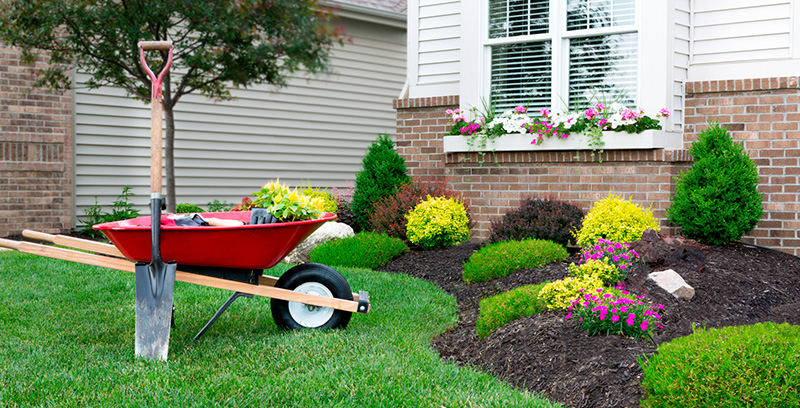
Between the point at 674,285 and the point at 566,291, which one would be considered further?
the point at 674,285

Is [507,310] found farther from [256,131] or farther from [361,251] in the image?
[256,131]

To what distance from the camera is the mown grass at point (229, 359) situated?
10.1ft

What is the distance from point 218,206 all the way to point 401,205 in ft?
14.7

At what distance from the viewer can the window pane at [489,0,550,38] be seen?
25.3 feet

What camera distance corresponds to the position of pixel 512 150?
775 centimetres

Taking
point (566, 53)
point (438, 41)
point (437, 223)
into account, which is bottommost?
point (437, 223)

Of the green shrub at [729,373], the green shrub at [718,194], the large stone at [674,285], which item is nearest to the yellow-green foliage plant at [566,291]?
the large stone at [674,285]

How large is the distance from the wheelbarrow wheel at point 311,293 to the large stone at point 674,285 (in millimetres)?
2093

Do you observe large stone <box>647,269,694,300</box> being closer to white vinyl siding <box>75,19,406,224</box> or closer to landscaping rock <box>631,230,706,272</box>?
landscaping rock <box>631,230,706,272</box>

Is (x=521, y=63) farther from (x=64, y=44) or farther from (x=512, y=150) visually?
(x=64, y=44)

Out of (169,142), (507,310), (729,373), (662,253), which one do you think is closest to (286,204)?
(507,310)

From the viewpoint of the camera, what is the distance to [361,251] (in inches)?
274

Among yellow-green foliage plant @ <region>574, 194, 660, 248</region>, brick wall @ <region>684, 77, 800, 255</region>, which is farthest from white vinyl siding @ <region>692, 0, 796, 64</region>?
yellow-green foliage plant @ <region>574, 194, 660, 248</region>

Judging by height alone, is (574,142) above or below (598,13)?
below
